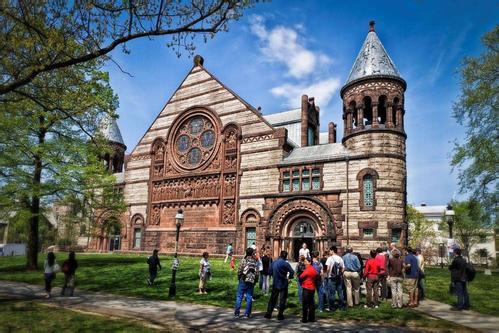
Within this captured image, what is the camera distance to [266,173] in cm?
2919

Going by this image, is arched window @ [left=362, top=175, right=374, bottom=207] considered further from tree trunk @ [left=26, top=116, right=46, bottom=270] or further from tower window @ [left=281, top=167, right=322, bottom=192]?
tree trunk @ [left=26, top=116, right=46, bottom=270]

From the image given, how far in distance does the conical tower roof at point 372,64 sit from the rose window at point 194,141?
1284 centimetres

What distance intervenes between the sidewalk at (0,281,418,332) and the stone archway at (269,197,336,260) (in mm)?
15328

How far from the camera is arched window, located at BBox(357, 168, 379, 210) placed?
24547 mm

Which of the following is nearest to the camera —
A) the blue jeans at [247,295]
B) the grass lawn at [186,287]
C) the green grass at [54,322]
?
the green grass at [54,322]

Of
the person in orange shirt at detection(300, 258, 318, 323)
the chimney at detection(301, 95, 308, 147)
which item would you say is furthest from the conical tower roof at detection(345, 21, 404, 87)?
the person in orange shirt at detection(300, 258, 318, 323)

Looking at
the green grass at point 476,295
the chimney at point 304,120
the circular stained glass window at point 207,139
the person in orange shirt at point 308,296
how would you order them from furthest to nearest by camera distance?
the chimney at point 304,120, the circular stained glass window at point 207,139, the green grass at point 476,295, the person in orange shirt at point 308,296

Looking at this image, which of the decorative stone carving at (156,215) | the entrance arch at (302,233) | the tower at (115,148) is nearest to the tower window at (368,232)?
the entrance arch at (302,233)

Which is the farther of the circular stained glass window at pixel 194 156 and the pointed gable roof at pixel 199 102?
the circular stained glass window at pixel 194 156

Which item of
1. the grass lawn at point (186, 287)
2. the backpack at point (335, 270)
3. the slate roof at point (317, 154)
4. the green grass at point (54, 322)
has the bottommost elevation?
the grass lawn at point (186, 287)

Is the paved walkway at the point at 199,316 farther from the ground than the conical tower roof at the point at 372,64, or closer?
closer

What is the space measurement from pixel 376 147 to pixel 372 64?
660 centimetres

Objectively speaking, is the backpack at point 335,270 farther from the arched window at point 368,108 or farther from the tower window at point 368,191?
the arched window at point 368,108

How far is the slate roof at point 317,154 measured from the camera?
26875 millimetres
